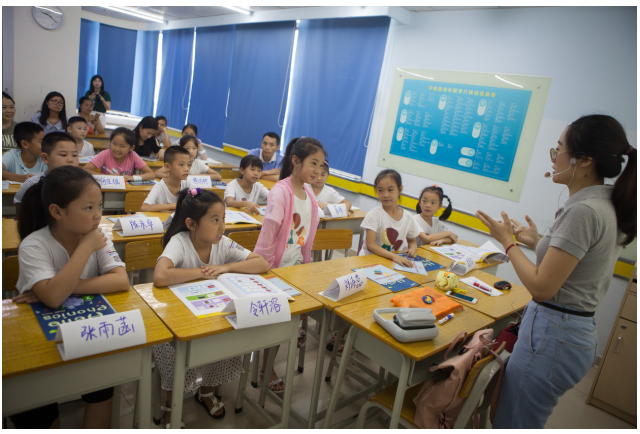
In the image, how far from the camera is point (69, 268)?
1.28 m

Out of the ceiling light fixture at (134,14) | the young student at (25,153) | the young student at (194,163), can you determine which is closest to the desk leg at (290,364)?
the young student at (25,153)

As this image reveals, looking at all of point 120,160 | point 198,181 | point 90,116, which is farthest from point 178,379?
point 90,116

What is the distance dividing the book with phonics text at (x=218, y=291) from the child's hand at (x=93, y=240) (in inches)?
12.7

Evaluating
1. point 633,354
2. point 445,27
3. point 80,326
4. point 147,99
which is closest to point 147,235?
point 80,326

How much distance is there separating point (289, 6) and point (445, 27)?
223 centimetres

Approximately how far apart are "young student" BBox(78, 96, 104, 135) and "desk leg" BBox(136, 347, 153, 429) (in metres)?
5.14

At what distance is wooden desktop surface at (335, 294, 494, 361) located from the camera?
1.40m

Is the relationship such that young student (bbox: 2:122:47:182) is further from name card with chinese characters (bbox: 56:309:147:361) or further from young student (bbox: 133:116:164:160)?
name card with chinese characters (bbox: 56:309:147:361)

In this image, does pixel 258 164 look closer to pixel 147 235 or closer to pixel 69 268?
pixel 147 235

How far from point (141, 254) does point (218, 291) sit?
660mm

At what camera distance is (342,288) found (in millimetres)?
1698

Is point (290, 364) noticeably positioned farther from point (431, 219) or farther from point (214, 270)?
point (431, 219)

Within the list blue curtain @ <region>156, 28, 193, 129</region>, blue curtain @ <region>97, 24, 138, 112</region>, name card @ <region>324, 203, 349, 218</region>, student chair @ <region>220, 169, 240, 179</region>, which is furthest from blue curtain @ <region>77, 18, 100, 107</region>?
name card @ <region>324, 203, 349, 218</region>

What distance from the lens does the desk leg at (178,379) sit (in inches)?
50.4
